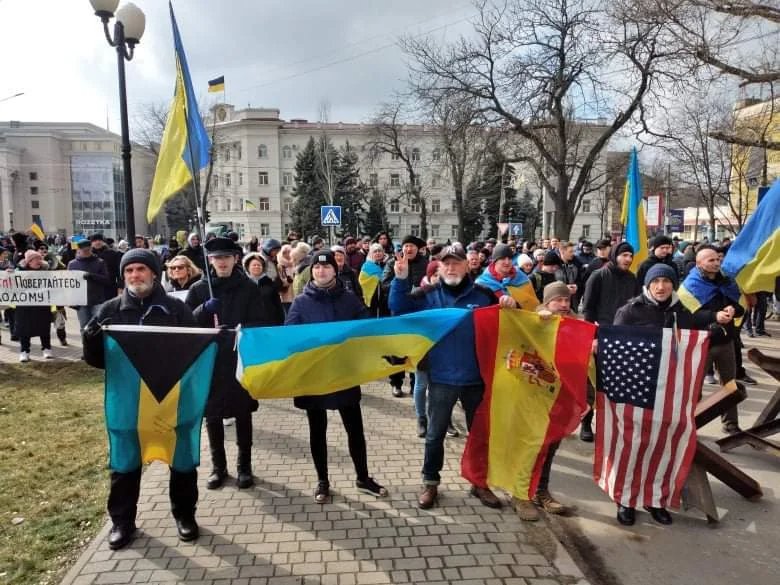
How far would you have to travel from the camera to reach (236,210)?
82250 millimetres

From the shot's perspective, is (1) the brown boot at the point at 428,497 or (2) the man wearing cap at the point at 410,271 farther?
(2) the man wearing cap at the point at 410,271

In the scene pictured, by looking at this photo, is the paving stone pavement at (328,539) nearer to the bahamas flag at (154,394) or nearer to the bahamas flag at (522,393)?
the bahamas flag at (522,393)

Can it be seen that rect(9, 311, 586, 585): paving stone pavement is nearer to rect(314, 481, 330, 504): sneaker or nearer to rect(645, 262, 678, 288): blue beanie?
rect(314, 481, 330, 504): sneaker

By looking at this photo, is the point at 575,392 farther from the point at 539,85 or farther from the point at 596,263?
the point at 539,85

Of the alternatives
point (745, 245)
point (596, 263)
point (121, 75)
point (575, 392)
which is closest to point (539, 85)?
point (596, 263)

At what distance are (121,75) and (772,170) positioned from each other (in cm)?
3184

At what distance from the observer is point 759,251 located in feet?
15.9

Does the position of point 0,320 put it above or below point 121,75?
below

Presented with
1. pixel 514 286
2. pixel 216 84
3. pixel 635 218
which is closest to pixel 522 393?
pixel 514 286

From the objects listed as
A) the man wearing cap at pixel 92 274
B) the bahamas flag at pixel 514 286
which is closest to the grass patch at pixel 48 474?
the man wearing cap at pixel 92 274

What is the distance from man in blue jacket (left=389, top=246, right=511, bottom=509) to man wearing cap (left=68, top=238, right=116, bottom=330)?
6.73m

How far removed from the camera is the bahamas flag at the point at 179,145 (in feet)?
16.1

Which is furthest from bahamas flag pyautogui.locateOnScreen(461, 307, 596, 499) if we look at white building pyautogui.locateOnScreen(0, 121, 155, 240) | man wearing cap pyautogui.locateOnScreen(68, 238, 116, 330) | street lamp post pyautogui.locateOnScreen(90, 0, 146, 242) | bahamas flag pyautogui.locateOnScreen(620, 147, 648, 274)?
white building pyautogui.locateOnScreen(0, 121, 155, 240)

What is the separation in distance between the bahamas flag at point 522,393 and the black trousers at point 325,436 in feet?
2.99
